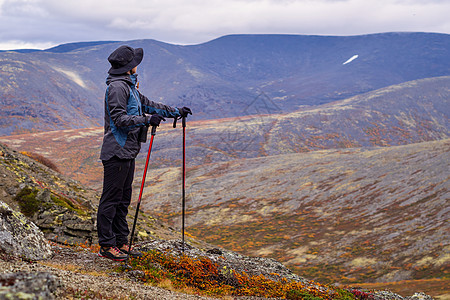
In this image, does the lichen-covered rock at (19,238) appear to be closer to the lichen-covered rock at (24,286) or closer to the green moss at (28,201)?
the lichen-covered rock at (24,286)

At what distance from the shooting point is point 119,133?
7836mm

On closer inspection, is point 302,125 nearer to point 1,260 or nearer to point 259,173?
point 259,173

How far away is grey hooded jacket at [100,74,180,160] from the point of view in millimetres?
7660

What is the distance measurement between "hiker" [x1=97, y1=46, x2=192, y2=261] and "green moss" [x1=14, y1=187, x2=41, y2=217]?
5.53m

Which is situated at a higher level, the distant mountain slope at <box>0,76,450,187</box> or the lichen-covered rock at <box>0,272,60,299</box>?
the lichen-covered rock at <box>0,272,60,299</box>

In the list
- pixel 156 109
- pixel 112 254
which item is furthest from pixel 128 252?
pixel 156 109

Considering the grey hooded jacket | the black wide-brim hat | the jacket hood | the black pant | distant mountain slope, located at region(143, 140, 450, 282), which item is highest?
the black wide-brim hat

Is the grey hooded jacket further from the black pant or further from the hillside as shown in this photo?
the hillside

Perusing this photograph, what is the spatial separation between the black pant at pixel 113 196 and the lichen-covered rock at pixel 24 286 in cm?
379

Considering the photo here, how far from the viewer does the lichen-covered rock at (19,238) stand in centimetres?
763

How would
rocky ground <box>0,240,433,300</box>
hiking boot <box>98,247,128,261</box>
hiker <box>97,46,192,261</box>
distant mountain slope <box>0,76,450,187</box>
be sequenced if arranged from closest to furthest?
rocky ground <box>0,240,433,300</box> < hiker <box>97,46,192,261</box> < hiking boot <box>98,247,128,261</box> < distant mountain slope <box>0,76,450,187</box>

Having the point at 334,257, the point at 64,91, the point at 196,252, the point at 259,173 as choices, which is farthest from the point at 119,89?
the point at 64,91

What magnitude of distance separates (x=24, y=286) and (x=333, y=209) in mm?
42904

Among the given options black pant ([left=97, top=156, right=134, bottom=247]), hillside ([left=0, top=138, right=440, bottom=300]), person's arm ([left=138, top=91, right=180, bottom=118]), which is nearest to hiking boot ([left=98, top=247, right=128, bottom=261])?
black pant ([left=97, top=156, right=134, bottom=247])
